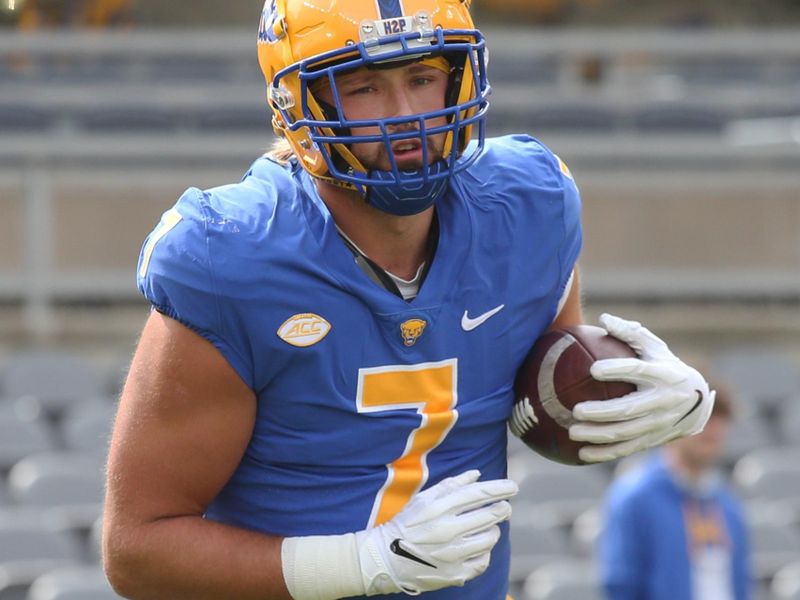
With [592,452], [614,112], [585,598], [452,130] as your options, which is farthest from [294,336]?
[614,112]

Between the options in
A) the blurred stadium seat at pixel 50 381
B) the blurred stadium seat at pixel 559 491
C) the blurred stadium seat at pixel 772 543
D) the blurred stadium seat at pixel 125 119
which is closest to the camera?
the blurred stadium seat at pixel 772 543

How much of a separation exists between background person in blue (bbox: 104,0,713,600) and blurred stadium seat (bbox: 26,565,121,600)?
1995 mm

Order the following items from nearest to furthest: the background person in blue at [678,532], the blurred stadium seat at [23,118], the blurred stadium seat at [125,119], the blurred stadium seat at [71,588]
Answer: the blurred stadium seat at [71,588] < the background person in blue at [678,532] < the blurred stadium seat at [23,118] < the blurred stadium seat at [125,119]

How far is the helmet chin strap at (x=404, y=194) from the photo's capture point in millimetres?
2104

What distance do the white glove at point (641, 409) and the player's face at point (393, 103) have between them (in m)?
0.43

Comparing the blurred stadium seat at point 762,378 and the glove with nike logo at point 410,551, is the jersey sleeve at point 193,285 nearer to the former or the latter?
the glove with nike logo at point 410,551

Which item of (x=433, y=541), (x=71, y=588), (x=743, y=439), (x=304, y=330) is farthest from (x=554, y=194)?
(x=743, y=439)

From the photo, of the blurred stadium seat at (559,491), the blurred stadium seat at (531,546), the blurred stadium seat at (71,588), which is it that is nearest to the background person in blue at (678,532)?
the blurred stadium seat at (531,546)

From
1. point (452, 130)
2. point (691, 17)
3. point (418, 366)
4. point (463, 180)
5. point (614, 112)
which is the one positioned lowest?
point (691, 17)

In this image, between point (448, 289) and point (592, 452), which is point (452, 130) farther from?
point (592, 452)

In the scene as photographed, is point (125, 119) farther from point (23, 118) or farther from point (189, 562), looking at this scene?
point (189, 562)

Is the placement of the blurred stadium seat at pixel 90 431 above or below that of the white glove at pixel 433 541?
below

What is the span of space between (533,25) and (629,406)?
37.1ft

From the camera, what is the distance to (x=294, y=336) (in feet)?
6.89
